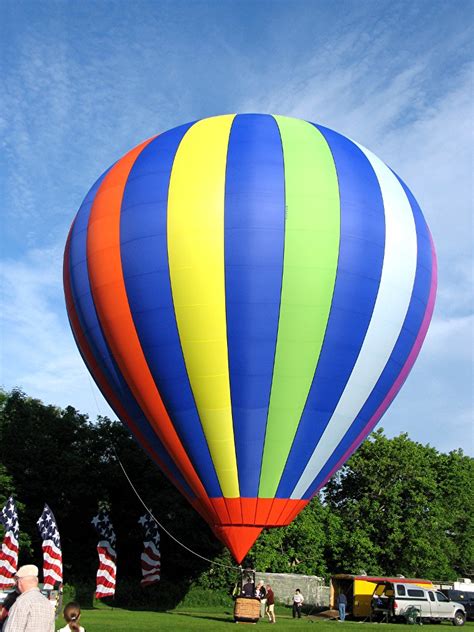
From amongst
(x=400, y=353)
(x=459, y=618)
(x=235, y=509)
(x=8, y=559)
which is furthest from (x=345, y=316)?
(x=459, y=618)

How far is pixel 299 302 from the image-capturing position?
18641 mm

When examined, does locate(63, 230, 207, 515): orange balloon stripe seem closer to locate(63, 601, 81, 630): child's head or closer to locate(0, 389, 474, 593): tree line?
locate(63, 601, 81, 630): child's head

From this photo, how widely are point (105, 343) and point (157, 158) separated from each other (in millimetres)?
5436

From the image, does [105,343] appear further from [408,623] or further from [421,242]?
[408,623]

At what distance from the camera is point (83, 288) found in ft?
68.0

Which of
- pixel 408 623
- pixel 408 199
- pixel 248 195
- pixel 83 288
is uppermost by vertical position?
pixel 408 199

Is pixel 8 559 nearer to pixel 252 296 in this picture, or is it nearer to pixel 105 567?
pixel 105 567

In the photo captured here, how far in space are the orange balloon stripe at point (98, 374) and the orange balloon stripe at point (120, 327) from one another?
106cm

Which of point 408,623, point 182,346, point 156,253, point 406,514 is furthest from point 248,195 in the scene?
point 406,514

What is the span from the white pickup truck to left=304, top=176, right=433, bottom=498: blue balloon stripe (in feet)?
26.7

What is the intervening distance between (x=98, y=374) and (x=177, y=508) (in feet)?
54.2

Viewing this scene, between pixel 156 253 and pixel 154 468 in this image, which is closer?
pixel 156 253

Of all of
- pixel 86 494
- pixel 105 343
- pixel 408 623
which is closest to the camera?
pixel 105 343

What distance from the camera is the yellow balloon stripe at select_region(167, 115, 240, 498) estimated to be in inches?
731
